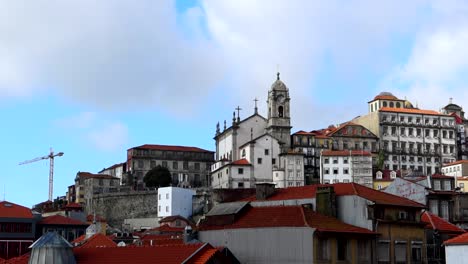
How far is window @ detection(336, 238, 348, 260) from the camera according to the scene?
4941cm

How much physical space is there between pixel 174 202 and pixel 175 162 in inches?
1221

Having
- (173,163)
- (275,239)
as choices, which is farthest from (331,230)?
(173,163)

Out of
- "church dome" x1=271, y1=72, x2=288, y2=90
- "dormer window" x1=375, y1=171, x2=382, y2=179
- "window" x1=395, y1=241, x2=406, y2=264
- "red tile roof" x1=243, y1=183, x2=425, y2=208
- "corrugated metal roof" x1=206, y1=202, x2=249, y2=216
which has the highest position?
"church dome" x1=271, y1=72, x2=288, y2=90

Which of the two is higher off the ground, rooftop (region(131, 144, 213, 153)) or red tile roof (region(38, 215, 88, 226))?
rooftop (region(131, 144, 213, 153))

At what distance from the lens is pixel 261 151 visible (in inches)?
5266

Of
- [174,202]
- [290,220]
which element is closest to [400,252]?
[290,220]

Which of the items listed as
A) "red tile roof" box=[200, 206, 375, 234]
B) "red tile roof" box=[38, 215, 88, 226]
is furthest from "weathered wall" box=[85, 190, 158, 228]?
"red tile roof" box=[200, 206, 375, 234]

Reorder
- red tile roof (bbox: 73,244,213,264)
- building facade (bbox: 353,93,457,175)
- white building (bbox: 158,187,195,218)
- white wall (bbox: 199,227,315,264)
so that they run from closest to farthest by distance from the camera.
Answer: red tile roof (bbox: 73,244,213,264) < white wall (bbox: 199,227,315,264) < white building (bbox: 158,187,195,218) < building facade (bbox: 353,93,457,175)

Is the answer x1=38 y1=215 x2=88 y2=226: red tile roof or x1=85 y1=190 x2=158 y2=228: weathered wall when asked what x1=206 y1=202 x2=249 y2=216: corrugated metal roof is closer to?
x1=38 y1=215 x2=88 y2=226: red tile roof

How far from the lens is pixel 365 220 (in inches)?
2080

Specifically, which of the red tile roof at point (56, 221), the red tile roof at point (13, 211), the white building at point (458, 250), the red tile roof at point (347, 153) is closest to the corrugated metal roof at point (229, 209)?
the white building at point (458, 250)

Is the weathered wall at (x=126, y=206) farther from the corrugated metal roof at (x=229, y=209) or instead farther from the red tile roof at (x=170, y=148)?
the corrugated metal roof at (x=229, y=209)

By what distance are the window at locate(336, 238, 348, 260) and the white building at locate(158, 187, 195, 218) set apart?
7468 cm

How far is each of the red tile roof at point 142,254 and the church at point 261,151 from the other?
266ft
